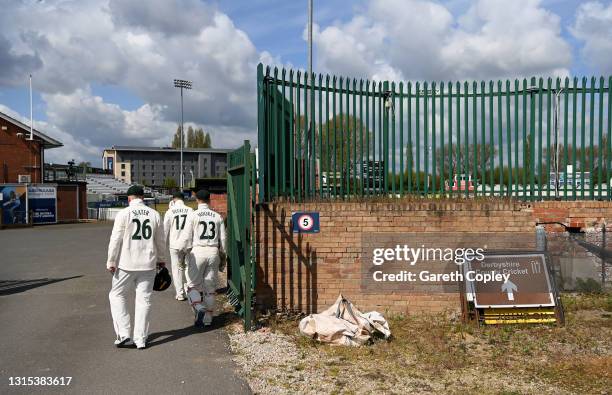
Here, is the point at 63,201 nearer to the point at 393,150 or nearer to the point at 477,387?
the point at 393,150

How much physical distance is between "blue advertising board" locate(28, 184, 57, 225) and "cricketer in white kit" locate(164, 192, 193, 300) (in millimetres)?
28186

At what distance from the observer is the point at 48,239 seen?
75.1ft

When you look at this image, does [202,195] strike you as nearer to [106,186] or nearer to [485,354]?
[485,354]

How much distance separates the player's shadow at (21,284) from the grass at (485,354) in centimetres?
559

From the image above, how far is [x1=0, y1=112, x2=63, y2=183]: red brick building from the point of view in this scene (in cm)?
4062

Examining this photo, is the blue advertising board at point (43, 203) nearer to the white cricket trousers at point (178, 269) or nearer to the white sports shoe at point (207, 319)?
the white cricket trousers at point (178, 269)

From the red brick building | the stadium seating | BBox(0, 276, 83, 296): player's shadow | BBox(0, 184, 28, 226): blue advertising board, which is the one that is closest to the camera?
BBox(0, 276, 83, 296): player's shadow

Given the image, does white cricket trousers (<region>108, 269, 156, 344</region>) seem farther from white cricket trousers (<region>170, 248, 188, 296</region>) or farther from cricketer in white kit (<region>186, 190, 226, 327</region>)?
white cricket trousers (<region>170, 248, 188, 296</region>)

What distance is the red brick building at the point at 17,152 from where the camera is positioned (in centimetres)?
4062

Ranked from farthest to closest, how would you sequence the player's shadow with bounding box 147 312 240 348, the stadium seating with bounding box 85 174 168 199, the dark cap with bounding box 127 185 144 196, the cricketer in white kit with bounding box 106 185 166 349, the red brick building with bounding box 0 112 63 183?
the stadium seating with bounding box 85 174 168 199 < the red brick building with bounding box 0 112 63 183 < the player's shadow with bounding box 147 312 240 348 < the dark cap with bounding box 127 185 144 196 < the cricketer in white kit with bounding box 106 185 166 349

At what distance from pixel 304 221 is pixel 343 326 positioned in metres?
1.78

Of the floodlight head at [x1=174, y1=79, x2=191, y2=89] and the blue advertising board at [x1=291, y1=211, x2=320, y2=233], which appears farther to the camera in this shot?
the floodlight head at [x1=174, y1=79, x2=191, y2=89]

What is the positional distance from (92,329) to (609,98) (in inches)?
318

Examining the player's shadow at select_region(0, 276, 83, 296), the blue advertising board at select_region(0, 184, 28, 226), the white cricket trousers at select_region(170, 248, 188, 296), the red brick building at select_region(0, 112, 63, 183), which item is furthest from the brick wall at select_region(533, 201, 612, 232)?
the red brick building at select_region(0, 112, 63, 183)
